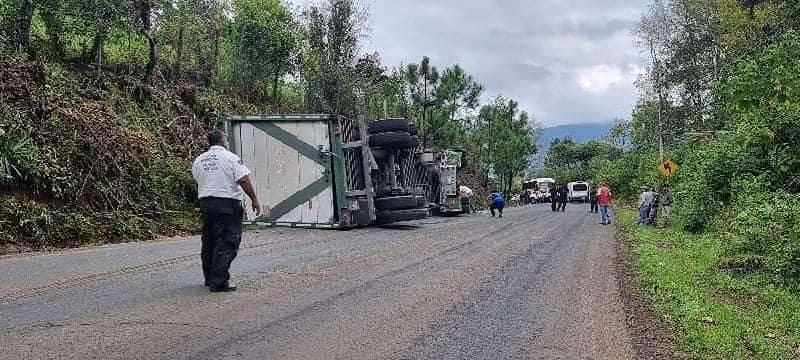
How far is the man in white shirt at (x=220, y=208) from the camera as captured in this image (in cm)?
709

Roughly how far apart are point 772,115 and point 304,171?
35.7 ft

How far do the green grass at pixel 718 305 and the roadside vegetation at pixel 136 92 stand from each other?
912 cm

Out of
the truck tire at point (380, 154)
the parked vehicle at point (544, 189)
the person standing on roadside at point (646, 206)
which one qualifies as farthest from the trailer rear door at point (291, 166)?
the parked vehicle at point (544, 189)

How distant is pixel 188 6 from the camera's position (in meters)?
24.4

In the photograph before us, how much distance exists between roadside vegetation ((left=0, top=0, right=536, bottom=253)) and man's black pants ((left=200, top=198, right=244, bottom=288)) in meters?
5.39

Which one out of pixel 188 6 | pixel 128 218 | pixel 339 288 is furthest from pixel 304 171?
pixel 188 6

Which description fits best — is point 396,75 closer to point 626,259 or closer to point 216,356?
point 626,259

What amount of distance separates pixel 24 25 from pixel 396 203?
936cm

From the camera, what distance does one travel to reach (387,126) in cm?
1858

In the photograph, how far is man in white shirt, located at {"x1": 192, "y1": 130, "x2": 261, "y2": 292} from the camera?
7.09 metres

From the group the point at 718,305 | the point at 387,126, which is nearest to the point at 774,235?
the point at 718,305

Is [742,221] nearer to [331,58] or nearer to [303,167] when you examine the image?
[303,167]

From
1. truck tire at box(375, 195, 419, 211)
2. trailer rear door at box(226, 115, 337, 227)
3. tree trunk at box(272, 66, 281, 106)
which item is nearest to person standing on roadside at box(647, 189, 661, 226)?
truck tire at box(375, 195, 419, 211)

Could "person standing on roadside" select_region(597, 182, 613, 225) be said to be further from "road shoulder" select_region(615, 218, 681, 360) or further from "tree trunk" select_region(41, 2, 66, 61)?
"tree trunk" select_region(41, 2, 66, 61)
